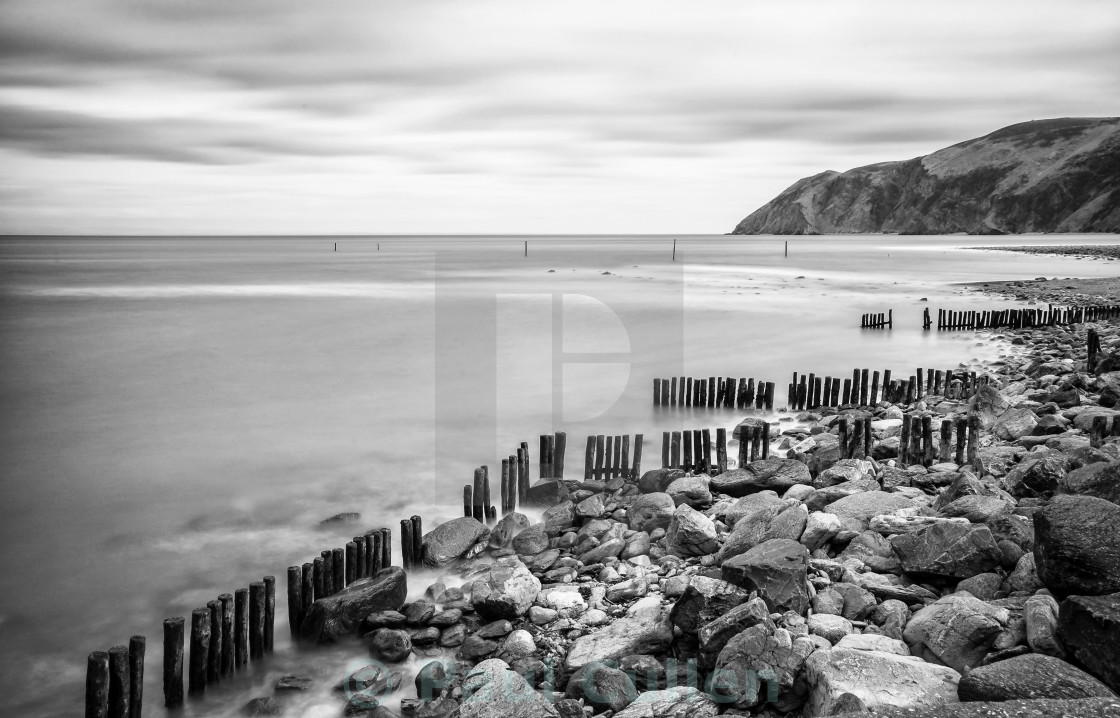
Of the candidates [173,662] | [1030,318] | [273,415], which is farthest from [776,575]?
[1030,318]

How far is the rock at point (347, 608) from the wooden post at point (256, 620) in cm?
41

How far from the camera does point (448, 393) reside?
18.5m

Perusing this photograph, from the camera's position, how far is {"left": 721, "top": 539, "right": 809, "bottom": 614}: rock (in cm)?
578

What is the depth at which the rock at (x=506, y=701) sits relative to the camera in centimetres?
489

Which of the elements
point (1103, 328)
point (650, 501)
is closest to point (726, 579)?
point (650, 501)

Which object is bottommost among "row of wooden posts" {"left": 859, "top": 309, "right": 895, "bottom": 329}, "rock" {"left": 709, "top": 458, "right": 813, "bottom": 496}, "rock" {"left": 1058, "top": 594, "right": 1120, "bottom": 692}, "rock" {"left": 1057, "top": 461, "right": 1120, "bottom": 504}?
"rock" {"left": 709, "top": 458, "right": 813, "bottom": 496}

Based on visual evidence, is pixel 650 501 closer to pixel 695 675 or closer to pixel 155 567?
pixel 695 675

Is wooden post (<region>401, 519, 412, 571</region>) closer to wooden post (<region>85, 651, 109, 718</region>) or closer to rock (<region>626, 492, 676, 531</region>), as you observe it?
rock (<region>626, 492, 676, 531</region>)

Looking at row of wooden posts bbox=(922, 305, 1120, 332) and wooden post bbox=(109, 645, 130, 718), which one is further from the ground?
row of wooden posts bbox=(922, 305, 1120, 332)

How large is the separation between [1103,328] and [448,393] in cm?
2159

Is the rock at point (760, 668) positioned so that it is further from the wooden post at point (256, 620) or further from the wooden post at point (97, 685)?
the wooden post at point (97, 685)

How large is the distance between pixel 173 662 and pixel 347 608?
1.45m

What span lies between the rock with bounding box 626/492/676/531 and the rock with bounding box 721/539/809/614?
2248mm

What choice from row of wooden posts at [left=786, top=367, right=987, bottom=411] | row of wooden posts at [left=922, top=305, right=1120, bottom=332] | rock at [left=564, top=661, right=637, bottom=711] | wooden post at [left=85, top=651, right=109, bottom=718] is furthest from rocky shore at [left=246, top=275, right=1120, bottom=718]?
row of wooden posts at [left=922, top=305, right=1120, bottom=332]
